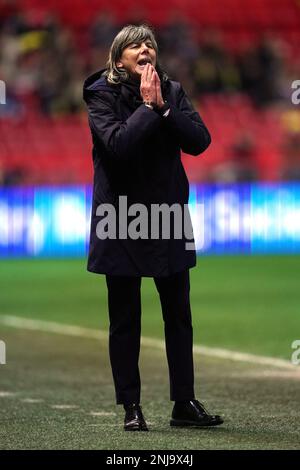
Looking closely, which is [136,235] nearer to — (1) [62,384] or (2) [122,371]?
(2) [122,371]

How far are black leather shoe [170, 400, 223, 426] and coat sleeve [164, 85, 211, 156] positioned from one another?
1.30 meters

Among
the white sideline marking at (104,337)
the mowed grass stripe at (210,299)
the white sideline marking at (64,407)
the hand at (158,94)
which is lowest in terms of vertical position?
the white sideline marking at (64,407)

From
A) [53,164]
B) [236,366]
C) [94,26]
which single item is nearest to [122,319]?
[236,366]

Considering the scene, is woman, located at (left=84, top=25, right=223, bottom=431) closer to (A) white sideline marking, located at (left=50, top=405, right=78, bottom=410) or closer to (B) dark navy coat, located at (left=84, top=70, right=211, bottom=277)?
(B) dark navy coat, located at (left=84, top=70, right=211, bottom=277)

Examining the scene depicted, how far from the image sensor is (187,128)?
6273mm

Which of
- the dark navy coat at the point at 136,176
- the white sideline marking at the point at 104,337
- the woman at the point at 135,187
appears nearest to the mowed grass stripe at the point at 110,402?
the white sideline marking at the point at 104,337

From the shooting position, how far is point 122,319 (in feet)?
21.2

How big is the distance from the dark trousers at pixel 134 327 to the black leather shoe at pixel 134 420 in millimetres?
37

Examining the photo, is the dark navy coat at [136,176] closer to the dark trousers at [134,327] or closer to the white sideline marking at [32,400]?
the dark trousers at [134,327]

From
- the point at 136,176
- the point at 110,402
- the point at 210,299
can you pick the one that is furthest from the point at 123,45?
the point at 210,299

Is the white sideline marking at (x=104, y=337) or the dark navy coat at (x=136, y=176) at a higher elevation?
the dark navy coat at (x=136, y=176)

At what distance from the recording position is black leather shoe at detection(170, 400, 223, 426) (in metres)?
6.57

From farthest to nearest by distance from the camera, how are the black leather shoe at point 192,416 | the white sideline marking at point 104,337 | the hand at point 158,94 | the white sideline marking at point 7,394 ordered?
the white sideline marking at point 104,337 → the white sideline marking at point 7,394 → the black leather shoe at point 192,416 → the hand at point 158,94

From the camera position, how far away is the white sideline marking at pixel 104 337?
33.0 ft
